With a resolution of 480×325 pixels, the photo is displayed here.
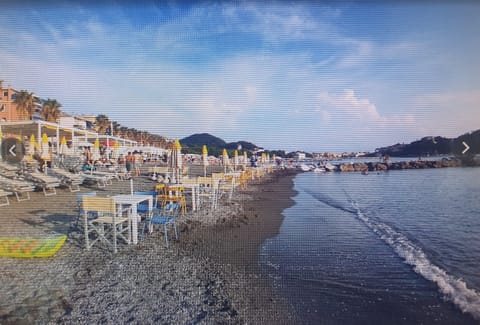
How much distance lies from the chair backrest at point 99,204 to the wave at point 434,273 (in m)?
2.69

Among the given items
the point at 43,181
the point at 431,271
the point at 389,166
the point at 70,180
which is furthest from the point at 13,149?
the point at 389,166

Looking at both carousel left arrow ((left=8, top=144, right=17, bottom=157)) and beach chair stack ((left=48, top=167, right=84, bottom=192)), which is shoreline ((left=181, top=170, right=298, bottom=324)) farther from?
carousel left arrow ((left=8, top=144, right=17, bottom=157))

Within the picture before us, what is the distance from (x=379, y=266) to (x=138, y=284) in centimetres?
214

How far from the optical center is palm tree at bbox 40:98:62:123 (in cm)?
1048

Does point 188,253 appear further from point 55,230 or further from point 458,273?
point 458,273

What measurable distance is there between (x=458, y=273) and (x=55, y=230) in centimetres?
386

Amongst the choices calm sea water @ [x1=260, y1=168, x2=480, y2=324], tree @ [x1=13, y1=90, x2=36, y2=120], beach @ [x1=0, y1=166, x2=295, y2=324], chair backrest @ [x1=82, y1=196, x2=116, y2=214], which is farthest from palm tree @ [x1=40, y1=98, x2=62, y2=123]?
calm sea water @ [x1=260, y1=168, x2=480, y2=324]

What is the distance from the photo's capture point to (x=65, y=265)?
1.73m

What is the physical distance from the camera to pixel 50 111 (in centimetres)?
1044

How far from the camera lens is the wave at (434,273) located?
1765mm

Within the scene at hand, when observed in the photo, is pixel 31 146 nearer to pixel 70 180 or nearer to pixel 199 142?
pixel 70 180

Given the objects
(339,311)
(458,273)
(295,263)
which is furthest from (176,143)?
(458,273)

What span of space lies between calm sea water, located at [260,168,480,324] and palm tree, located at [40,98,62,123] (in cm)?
1147

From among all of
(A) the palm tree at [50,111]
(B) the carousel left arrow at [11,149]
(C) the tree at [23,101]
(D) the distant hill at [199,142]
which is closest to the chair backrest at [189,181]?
(D) the distant hill at [199,142]
